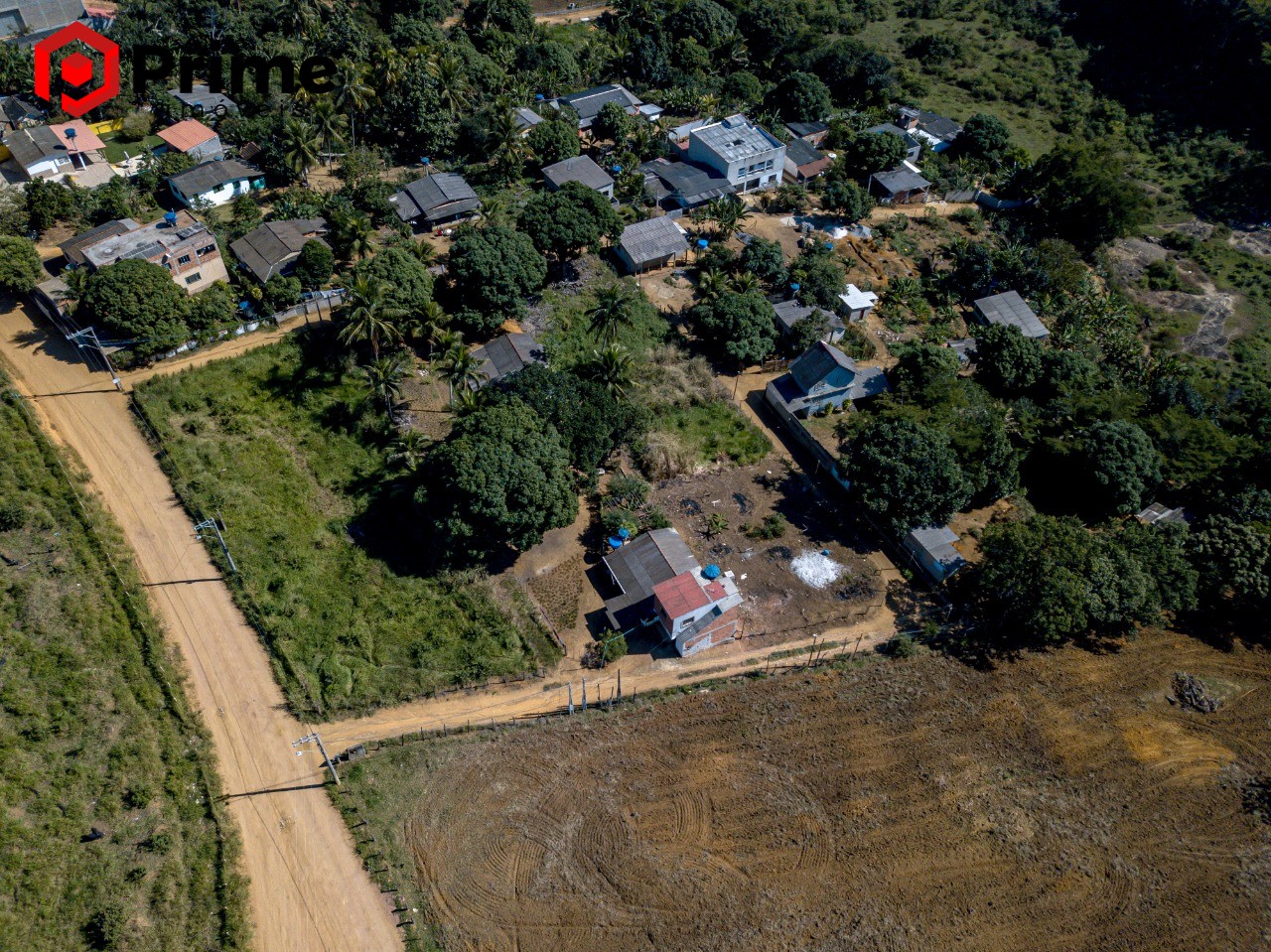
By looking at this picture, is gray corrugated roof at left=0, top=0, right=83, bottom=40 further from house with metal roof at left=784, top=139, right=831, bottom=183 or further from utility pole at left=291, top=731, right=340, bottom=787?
utility pole at left=291, top=731, right=340, bottom=787

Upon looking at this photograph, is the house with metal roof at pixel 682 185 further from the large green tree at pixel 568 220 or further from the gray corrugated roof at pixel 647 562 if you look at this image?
the gray corrugated roof at pixel 647 562

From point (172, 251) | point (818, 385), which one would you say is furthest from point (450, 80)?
point (818, 385)

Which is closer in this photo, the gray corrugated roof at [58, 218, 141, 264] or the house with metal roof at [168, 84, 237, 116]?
the gray corrugated roof at [58, 218, 141, 264]

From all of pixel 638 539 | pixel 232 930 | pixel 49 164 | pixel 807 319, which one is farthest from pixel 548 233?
pixel 232 930

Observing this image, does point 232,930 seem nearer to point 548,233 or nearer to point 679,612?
point 679,612

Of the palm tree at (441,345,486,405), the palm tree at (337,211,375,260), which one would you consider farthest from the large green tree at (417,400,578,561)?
the palm tree at (337,211,375,260)
